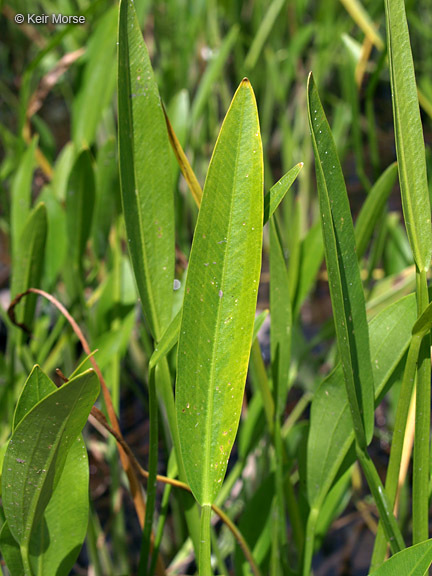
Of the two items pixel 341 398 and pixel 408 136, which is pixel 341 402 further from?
pixel 408 136

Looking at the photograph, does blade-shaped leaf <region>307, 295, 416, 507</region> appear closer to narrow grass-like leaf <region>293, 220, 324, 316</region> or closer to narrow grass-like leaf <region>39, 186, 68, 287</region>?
narrow grass-like leaf <region>293, 220, 324, 316</region>

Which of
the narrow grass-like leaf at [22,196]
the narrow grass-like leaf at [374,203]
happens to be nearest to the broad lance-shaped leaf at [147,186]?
the narrow grass-like leaf at [374,203]

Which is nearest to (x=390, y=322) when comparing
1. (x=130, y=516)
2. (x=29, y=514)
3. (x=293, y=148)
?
(x=29, y=514)

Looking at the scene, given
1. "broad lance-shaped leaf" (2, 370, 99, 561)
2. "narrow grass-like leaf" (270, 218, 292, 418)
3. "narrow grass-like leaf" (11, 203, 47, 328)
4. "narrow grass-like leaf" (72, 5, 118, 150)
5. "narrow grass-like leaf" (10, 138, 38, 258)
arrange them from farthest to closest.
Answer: "narrow grass-like leaf" (72, 5, 118, 150) → "narrow grass-like leaf" (10, 138, 38, 258) → "narrow grass-like leaf" (11, 203, 47, 328) → "narrow grass-like leaf" (270, 218, 292, 418) → "broad lance-shaped leaf" (2, 370, 99, 561)

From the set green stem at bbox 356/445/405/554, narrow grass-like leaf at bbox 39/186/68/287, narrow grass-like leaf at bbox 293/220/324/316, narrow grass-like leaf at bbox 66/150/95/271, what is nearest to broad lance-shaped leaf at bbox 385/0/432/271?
green stem at bbox 356/445/405/554

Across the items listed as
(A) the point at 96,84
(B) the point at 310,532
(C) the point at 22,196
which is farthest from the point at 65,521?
(A) the point at 96,84

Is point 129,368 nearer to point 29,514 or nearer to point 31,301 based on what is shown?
point 31,301
